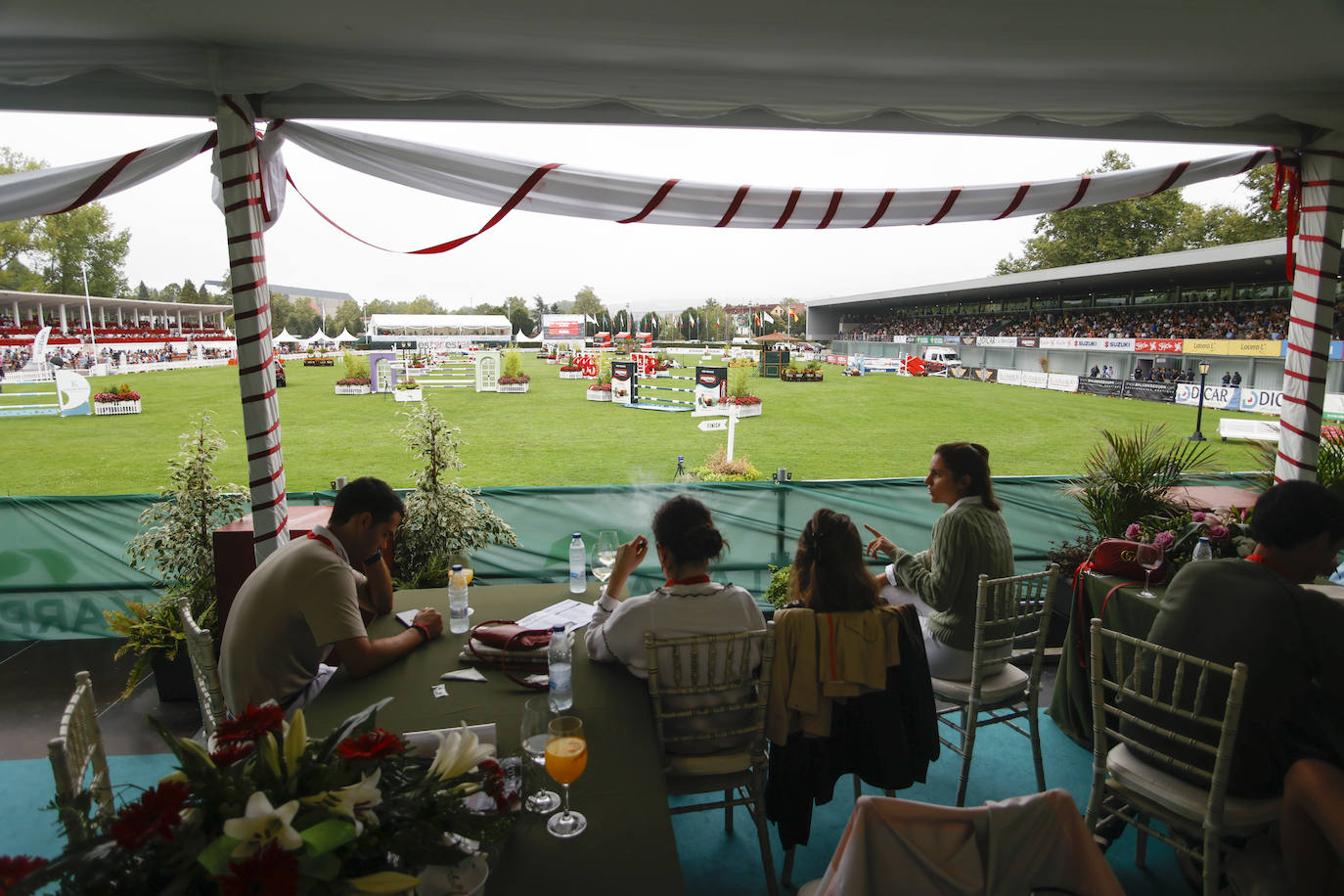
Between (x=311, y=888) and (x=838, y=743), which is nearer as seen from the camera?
(x=311, y=888)

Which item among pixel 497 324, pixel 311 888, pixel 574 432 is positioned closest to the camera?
pixel 311 888

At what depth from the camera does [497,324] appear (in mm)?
58375

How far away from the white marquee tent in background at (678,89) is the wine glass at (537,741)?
2.23 m

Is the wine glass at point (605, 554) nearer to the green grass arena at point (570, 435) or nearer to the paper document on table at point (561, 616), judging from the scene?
the paper document on table at point (561, 616)

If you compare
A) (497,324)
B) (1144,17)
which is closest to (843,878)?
(1144,17)

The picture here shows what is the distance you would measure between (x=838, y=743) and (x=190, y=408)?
23.3m

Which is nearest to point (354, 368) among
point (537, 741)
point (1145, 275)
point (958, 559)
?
point (958, 559)

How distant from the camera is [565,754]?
1.44 metres

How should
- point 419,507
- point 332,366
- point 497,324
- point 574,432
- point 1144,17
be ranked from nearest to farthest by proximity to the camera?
point 1144,17 < point 419,507 < point 574,432 < point 332,366 < point 497,324

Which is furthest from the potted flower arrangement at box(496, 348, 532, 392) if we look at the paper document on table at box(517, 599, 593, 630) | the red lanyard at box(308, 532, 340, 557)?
the red lanyard at box(308, 532, 340, 557)

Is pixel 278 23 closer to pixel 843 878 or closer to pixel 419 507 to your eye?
pixel 419 507

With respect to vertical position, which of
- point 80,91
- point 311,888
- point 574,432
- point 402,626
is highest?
point 80,91

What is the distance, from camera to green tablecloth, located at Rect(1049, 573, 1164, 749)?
2896mm

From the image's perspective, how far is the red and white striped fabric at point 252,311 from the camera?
286 cm
